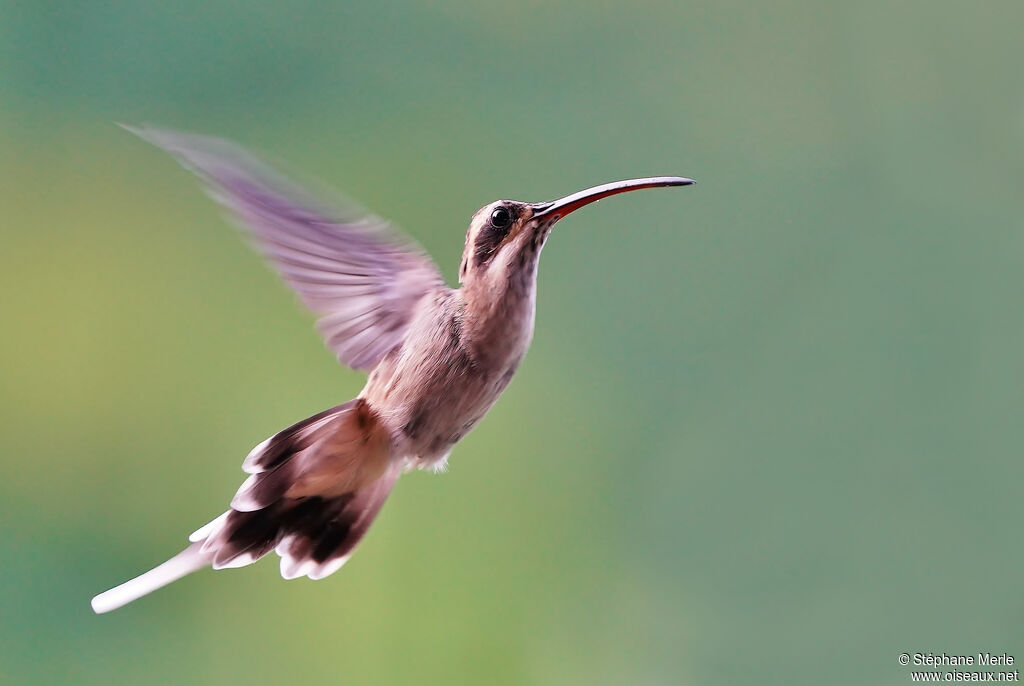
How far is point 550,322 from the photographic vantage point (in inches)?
60.4

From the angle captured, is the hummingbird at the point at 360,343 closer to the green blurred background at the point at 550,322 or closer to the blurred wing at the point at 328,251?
the blurred wing at the point at 328,251

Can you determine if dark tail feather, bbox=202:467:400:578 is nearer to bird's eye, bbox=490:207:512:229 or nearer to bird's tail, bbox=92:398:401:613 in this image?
bird's tail, bbox=92:398:401:613

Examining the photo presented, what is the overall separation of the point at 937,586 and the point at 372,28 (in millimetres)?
1220

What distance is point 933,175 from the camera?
1560 millimetres

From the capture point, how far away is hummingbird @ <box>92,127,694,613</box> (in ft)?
1.84

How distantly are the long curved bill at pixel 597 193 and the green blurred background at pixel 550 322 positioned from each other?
0.86m

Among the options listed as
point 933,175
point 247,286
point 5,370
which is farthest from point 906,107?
point 5,370

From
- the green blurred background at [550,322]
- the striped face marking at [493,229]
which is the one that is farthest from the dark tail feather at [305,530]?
the green blurred background at [550,322]

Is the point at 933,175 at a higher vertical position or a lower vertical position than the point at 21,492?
lower

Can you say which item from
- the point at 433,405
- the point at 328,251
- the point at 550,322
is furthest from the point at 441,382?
the point at 550,322

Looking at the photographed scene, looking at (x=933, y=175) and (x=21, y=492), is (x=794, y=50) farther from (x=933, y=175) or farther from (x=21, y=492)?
(x=21, y=492)

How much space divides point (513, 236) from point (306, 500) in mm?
229

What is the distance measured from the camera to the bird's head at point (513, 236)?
1.78ft

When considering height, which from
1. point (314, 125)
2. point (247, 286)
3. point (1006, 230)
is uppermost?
point (314, 125)
